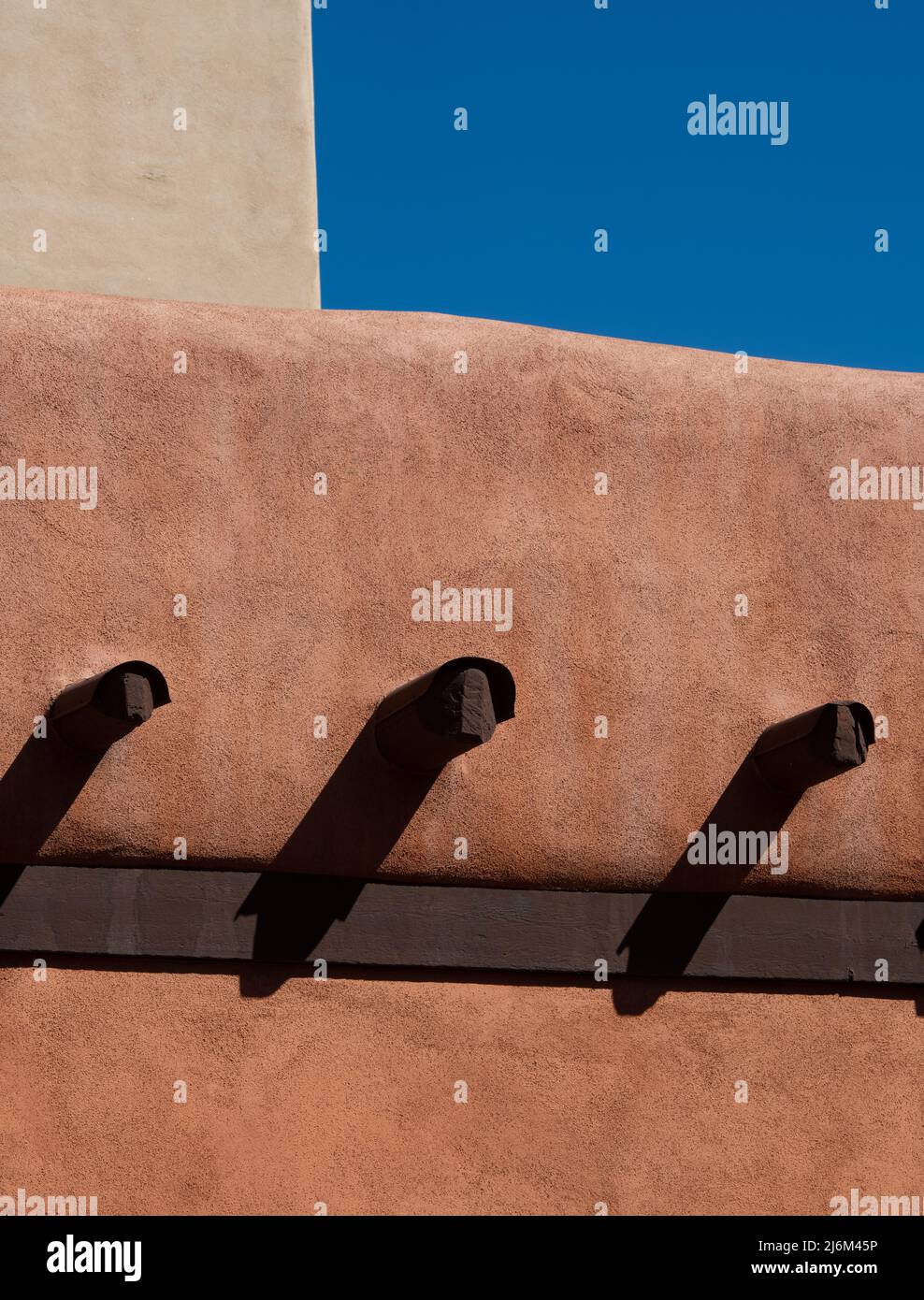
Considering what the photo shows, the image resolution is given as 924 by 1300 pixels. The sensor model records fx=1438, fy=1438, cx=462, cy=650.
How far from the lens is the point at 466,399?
7098mm

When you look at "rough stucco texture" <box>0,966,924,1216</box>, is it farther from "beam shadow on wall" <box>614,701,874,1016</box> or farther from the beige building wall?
the beige building wall

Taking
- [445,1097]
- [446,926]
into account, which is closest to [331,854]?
[446,926]

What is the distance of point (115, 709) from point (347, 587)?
1.34 m

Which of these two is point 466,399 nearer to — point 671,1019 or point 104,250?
point 671,1019

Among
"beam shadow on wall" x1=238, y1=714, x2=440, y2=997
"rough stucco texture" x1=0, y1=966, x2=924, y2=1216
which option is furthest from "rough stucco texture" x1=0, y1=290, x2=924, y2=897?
"rough stucco texture" x1=0, y1=966, x2=924, y2=1216

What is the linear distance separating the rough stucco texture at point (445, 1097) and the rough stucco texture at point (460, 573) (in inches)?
24.4

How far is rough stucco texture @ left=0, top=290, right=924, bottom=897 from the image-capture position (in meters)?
6.46

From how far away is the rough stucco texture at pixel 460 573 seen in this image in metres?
6.46

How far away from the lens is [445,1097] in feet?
21.3

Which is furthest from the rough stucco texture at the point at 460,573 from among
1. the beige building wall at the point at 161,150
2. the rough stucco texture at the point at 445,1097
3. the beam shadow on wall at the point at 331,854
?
the beige building wall at the point at 161,150

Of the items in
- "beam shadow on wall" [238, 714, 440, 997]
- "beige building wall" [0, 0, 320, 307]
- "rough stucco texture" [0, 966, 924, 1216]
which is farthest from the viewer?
"beige building wall" [0, 0, 320, 307]

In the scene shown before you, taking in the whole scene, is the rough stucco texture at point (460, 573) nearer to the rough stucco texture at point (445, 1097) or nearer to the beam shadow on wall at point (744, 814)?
the beam shadow on wall at point (744, 814)

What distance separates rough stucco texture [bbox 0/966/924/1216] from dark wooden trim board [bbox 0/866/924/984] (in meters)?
0.14
